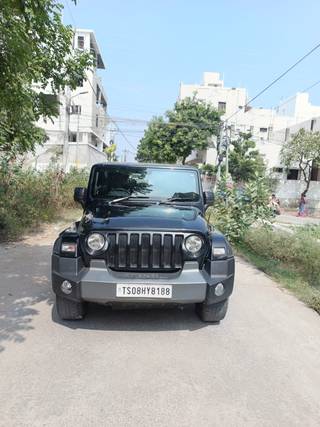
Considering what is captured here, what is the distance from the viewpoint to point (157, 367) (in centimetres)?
328

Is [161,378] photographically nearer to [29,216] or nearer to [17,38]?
[17,38]

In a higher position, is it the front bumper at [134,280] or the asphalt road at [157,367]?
the front bumper at [134,280]

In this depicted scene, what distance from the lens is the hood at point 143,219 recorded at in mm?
3926

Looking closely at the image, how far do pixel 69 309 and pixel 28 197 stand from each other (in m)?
7.74

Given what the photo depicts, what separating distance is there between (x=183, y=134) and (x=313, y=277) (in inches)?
1031

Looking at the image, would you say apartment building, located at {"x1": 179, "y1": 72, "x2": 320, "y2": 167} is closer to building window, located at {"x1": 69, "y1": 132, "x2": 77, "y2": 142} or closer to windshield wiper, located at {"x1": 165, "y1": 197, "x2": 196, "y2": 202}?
building window, located at {"x1": 69, "y1": 132, "x2": 77, "y2": 142}

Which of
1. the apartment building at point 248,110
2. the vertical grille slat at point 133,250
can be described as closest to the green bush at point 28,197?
the vertical grille slat at point 133,250

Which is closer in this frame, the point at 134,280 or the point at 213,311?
the point at 134,280

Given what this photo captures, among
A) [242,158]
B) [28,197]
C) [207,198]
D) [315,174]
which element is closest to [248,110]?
[315,174]

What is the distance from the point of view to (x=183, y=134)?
1253 inches

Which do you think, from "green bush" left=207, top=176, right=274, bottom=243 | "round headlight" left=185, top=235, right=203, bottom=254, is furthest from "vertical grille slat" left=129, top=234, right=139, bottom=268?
"green bush" left=207, top=176, right=274, bottom=243

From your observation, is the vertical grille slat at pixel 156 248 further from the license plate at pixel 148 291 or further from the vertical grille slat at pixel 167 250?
the license plate at pixel 148 291

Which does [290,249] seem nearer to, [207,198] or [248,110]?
[207,198]

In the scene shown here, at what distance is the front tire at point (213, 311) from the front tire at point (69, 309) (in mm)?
1345
